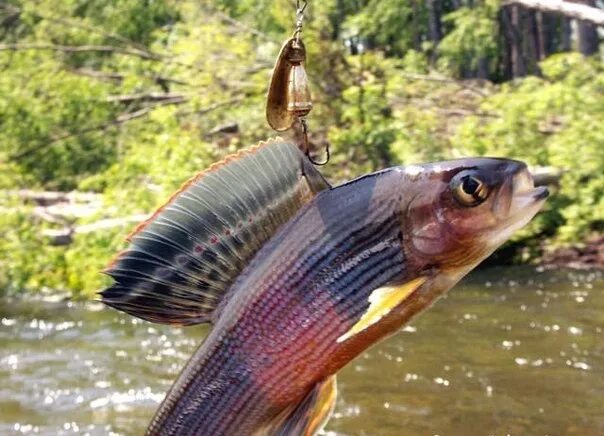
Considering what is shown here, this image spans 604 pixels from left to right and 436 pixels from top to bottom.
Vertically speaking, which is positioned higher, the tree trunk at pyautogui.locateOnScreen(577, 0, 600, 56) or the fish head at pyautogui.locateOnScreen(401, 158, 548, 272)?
the fish head at pyautogui.locateOnScreen(401, 158, 548, 272)

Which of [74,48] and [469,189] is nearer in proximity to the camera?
[469,189]

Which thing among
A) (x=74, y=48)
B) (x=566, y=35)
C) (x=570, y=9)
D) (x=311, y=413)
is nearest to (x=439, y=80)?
(x=570, y=9)

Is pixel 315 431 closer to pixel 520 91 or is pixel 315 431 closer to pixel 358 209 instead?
pixel 358 209

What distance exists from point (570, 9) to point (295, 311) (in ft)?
33.7

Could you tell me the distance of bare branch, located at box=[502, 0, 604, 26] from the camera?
1062 cm

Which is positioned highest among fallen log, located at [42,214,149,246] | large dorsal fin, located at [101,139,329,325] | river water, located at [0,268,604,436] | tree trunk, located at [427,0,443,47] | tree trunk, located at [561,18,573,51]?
large dorsal fin, located at [101,139,329,325]

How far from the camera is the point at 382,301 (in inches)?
58.8

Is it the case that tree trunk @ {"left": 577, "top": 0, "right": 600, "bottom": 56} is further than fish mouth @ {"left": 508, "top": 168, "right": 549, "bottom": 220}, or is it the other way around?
tree trunk @ {"left": 577, "top": 0, "right": 600, "bottom": 56}

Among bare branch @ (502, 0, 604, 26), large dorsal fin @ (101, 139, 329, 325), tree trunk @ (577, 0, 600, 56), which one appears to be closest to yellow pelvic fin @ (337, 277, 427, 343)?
large dorsal fin @ (101, 139, 329, 325)

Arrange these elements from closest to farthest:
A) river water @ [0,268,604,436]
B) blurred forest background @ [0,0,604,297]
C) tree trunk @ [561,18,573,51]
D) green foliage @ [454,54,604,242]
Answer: river water @ [0,268,604,436], green foliage @ [454,54,604,242], blurred forest background @ [0,0,604,297], tree trunk @ [561,18,573,51]

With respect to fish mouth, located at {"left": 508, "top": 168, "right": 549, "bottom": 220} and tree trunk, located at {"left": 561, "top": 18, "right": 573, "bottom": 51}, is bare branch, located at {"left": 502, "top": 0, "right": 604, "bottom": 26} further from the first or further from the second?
tree trunk, located at {"left": 561, "top": 18, "right": 573, "bottom": 51}

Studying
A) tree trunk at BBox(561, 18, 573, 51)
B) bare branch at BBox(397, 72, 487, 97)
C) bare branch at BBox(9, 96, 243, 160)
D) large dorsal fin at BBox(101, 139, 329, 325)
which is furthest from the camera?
tree trunk at BBox(561, 18, 573, 51)

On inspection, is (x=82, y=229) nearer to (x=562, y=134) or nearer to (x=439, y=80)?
(x=439, y=80)

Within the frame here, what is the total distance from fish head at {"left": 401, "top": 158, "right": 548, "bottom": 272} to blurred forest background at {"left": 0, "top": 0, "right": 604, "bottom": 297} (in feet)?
30.9
